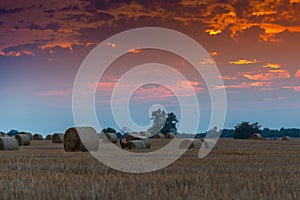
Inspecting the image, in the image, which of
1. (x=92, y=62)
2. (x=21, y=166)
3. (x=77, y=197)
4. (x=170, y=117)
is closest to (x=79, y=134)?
(x=92, y=62)

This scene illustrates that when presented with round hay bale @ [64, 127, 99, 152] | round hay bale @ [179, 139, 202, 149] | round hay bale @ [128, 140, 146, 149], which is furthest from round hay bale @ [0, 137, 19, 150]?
round hay bale @ [179, 139, 202, 149]

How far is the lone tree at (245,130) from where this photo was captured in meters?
66.3

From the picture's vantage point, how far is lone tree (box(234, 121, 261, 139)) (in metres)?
66.3

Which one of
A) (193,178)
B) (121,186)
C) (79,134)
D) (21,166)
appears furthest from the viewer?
(79,134)

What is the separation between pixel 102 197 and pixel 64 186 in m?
1.15

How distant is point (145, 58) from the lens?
23.1 m

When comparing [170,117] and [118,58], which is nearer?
[118,58]

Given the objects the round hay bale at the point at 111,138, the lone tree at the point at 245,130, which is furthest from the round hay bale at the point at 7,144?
the lone tree at the point at 245,130

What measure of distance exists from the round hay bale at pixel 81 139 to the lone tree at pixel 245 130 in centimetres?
4508

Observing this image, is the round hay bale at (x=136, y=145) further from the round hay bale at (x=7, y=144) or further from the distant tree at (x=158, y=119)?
the distant tree at (x=158, y=119)

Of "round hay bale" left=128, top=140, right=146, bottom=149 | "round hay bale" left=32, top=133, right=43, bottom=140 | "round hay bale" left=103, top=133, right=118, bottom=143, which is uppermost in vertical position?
"round hay bale" left=32, top=133, right=43, bottom=140

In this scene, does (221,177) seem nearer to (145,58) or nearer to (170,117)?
(145,58)

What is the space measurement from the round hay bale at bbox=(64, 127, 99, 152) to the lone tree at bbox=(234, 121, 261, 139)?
148 ft

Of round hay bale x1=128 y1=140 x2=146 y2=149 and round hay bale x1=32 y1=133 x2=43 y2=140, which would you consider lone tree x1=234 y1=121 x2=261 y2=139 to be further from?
round hay bale x1=128 y1=140 x2=146 y2=149
